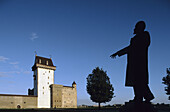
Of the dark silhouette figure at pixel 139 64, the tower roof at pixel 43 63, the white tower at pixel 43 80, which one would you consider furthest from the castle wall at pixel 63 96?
the dark silhouette figure at pixel 139 64

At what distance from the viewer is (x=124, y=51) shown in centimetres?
513

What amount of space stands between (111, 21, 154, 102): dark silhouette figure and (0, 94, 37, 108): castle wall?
4473 centimetres

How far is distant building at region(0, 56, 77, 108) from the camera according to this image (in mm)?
46131

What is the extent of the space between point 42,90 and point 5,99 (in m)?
11.6

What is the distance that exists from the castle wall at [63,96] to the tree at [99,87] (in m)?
18.6

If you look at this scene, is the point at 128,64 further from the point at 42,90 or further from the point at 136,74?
the point at 42,90

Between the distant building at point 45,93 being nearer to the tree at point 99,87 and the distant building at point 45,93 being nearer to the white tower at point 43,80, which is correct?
the white tower at point 43,80

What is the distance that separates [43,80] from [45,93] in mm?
4342

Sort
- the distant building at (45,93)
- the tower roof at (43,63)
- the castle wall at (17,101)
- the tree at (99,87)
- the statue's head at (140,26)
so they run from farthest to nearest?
the tower roof at (43,63), the distant building at (45,93), the castle wall at (17,101), the tree at (99,87), the statue's head at (140,26)

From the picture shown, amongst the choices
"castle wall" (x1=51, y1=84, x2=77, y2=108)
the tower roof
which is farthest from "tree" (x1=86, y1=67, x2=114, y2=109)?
the tower roof

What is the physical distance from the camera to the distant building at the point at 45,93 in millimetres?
46131

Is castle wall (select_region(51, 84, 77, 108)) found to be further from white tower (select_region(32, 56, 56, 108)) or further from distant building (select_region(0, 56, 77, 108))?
white tower (select_region(32, 56, 56, 108))

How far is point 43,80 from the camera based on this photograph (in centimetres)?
5266

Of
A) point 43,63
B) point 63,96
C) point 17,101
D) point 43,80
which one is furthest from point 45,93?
point 43,63
